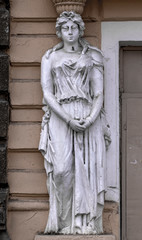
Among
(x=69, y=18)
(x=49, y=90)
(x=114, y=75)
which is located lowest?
(x=49, y=90)

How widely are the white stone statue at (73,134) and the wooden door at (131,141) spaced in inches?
12.9

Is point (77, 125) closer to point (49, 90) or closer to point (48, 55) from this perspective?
point (49, 90)

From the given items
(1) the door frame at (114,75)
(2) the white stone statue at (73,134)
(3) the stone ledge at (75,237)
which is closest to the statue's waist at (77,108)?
(2) the white stone statue at (73,134)

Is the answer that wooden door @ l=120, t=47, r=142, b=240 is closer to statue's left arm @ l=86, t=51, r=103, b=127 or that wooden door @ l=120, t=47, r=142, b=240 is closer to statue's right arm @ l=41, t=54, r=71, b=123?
statue's left arm @ l=86, t=51, r=103, b=127

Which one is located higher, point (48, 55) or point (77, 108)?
point (48, 55)

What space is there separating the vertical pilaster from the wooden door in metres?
1.19

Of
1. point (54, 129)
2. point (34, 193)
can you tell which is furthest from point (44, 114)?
point (34, 193)

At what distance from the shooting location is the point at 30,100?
25.6 ft

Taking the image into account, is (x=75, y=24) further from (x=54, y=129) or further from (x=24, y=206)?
(x=24, y=206)

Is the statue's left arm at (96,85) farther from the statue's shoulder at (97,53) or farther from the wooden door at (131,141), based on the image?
the wooden door at (131,141)

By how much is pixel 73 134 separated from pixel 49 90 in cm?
49

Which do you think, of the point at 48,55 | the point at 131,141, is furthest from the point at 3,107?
the point at 131,141

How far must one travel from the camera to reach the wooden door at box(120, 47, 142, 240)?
25.5 ft

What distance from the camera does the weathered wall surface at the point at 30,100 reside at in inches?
301
